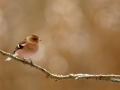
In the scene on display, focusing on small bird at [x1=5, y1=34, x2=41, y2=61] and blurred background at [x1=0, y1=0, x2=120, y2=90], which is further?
blurred background at [x1=0, y1=0, x2=120, y2=90]

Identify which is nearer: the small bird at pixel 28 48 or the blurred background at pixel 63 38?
the small bird at pixel 28 48

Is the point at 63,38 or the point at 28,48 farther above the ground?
the point at 63,38

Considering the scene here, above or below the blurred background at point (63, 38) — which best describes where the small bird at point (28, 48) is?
below

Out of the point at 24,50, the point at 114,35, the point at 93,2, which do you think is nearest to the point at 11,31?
the point at 93,2

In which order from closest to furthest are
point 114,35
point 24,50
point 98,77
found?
point 98,77, point 24,50, point 114,35

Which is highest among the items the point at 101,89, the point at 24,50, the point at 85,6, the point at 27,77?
the point at 85,6

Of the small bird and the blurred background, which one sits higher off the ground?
the blurred background

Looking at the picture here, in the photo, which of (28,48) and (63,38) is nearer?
(28,48)

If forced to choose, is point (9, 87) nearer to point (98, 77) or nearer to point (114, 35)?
point (114, 35)
